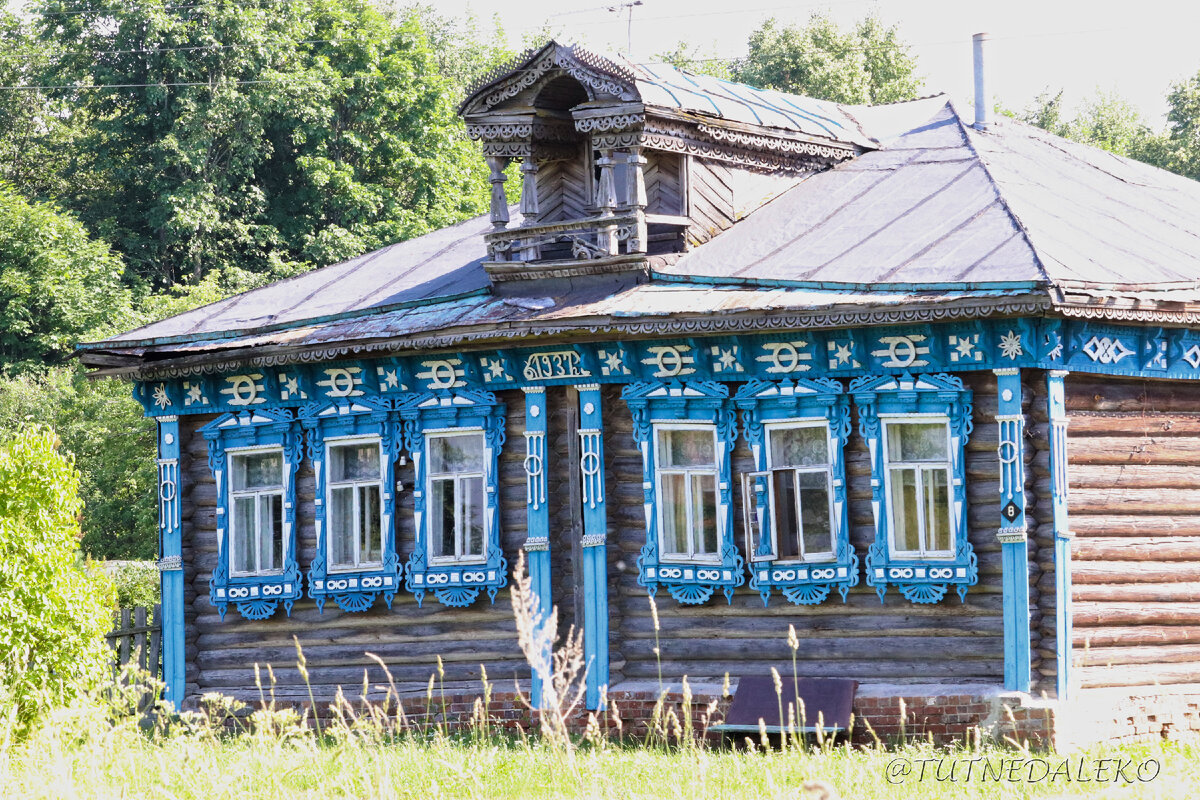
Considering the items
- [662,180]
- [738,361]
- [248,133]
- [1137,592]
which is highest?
[248,133]

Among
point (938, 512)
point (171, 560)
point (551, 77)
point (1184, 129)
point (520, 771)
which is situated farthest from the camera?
point (1184, 129)

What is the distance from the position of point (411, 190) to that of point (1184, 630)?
26755 millimetres

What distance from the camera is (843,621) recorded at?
13.0 m

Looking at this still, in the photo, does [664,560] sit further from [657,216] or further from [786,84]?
[786,84]

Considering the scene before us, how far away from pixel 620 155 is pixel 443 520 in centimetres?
365

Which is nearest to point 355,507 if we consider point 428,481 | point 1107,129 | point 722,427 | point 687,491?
point 428,481

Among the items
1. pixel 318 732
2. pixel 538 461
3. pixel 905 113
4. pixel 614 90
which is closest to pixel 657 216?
pixel 614 90

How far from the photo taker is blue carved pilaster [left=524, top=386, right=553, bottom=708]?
1379cm

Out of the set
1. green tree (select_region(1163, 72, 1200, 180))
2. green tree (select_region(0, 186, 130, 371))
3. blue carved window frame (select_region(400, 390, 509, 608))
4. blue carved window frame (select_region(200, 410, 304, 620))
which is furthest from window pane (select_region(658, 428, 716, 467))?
green tree (select_region(1163, 72, 1200, 180))

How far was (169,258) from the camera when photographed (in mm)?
35625

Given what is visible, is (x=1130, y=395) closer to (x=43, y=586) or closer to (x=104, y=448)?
(x=43, y=586)

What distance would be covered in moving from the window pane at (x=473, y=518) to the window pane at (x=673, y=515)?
1771 millimetres

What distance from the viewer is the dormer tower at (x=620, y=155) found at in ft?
45.8

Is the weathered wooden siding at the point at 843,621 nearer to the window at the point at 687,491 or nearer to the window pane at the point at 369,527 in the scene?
the window at the point at 687,491
